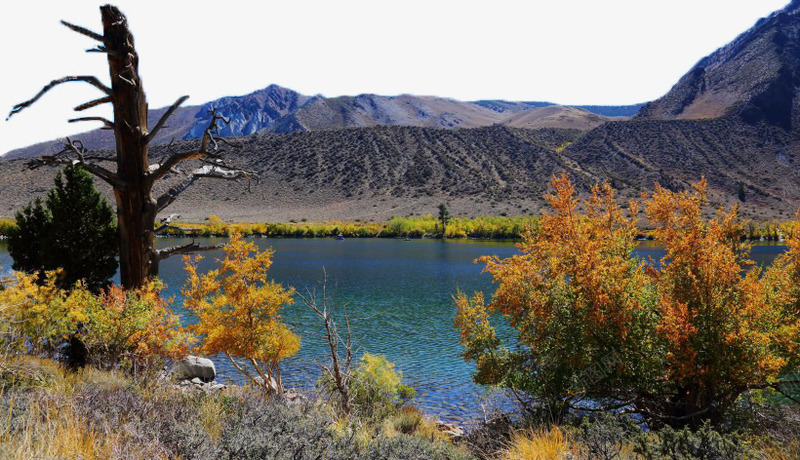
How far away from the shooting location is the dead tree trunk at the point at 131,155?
34.6 feet

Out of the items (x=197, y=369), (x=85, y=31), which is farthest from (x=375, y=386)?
(x=85, y=31)

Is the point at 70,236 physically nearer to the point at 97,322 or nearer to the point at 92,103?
the point at 97,322

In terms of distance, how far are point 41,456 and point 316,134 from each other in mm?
128757

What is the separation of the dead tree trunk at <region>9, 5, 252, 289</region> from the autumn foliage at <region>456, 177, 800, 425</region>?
756cm

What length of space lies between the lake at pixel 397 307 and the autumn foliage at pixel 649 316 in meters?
1.02

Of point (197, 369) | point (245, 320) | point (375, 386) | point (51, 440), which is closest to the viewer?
point (51, 440)

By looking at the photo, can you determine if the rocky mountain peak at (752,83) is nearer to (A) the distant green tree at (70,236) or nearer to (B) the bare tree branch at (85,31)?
(A) the distant green tree at (70,236)

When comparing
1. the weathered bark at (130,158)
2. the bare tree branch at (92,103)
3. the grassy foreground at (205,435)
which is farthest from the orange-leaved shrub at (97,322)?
the bare tree branch at (92,103)

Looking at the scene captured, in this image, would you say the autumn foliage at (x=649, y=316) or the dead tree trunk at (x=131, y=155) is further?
the dead tree trunk at (x=131, y=155)

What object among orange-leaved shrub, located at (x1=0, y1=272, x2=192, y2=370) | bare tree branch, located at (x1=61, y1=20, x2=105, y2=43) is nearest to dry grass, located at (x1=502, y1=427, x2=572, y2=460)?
orange-leaved shrub, located at (x1=0, y1=272, x2=192, y2=370)

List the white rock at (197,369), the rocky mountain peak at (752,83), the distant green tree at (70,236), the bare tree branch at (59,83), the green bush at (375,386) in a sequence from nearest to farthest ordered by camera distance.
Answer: the bare tree branch at (59,83)
the green bush at (375,386)
the distant green tree at (70,236)
the white rock at (197,369)
the rocky mountain peak at (752,83)

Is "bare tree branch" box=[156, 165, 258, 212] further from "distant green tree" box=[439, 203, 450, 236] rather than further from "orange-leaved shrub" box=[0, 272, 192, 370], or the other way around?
"distant green tree" box=[439, 203, 450, 236]

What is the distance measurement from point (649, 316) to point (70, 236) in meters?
14.2

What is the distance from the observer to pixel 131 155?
435 inches
